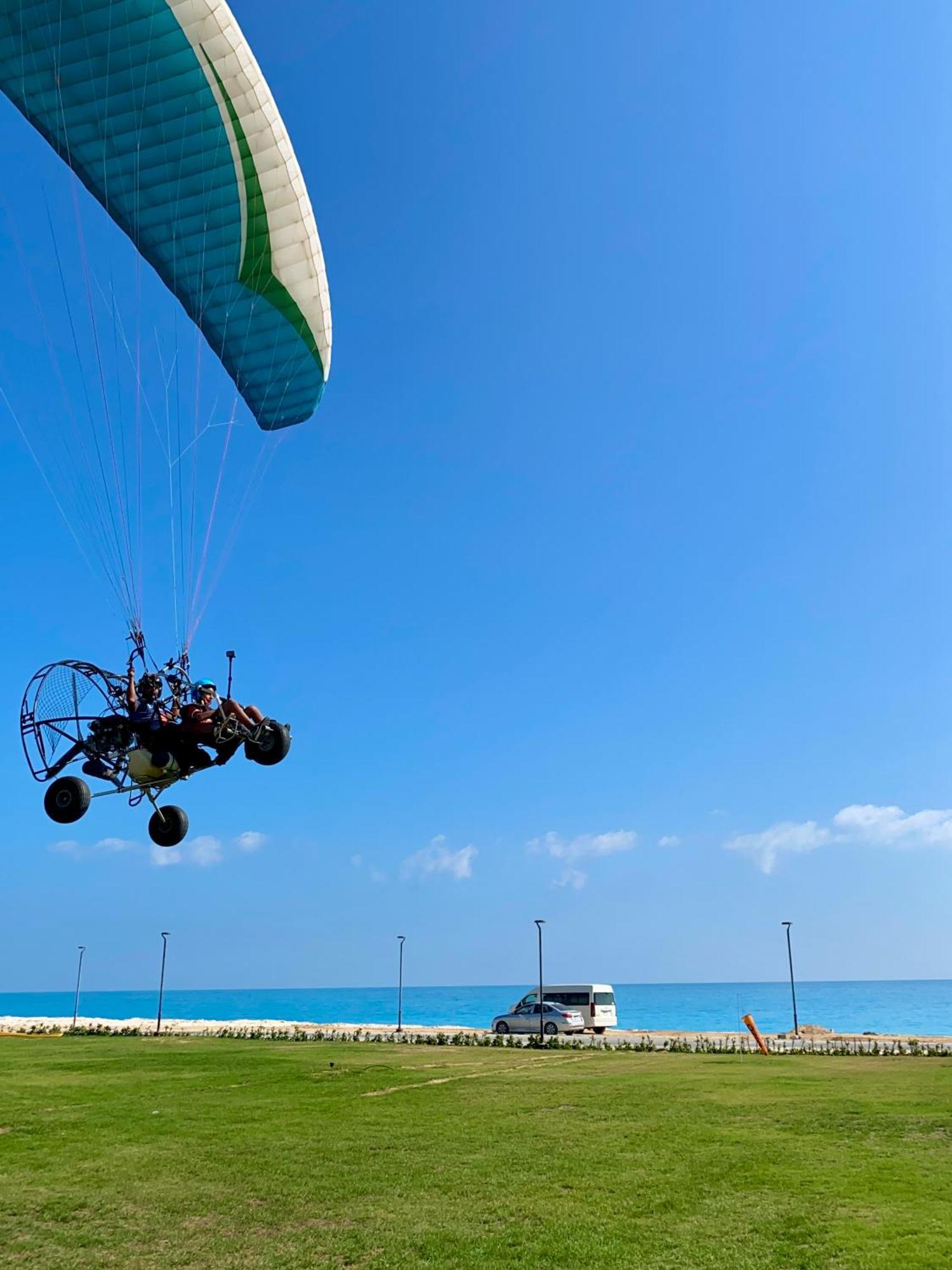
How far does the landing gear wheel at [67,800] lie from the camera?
14.5 metres

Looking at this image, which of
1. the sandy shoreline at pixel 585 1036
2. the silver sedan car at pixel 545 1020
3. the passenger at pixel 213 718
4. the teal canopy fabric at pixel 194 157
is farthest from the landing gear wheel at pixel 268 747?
the silver sedan car at pixel 545 1020

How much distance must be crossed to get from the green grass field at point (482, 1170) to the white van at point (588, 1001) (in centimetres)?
1993

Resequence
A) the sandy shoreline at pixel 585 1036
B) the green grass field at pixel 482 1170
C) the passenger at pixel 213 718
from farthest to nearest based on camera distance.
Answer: the sandy shoreline at pixel 585 1036
the passenger at pixel 213 718
the green grass field at pixel 482 1170

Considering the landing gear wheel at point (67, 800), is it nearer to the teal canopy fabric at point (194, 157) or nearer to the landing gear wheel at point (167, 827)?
the landing gear wheel at point (167, 827)

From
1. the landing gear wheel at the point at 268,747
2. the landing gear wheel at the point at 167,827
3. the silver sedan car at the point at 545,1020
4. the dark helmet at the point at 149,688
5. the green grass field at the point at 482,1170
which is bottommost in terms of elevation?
the green grass field at the point at 482,1170

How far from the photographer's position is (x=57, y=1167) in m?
12.4

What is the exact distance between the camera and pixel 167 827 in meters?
15.9

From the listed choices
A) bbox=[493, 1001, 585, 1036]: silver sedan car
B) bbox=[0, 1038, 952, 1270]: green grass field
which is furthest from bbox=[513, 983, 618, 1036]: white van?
bbox=[0, 1038, 952, 1270]: green grass field

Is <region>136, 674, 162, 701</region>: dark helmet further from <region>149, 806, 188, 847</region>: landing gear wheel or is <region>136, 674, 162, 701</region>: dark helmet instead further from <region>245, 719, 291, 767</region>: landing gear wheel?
<region>149, 806, 188, 847</region>: landing gear wheel

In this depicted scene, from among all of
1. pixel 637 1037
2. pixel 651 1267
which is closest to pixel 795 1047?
pixel 637 1037

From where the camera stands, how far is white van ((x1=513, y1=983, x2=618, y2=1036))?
39750 mm

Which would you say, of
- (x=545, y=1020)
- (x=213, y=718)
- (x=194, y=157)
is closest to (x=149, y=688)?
(x=213, y=718)

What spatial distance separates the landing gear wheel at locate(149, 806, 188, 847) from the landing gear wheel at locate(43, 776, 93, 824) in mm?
1523

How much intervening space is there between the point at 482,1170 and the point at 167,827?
7196 millimetres
